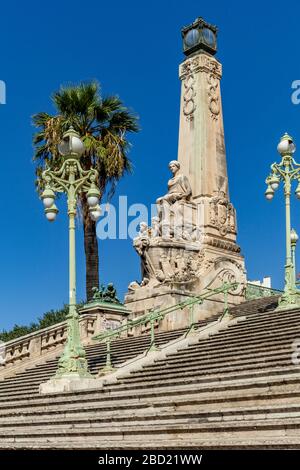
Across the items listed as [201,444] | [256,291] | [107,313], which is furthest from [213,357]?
[256,291]

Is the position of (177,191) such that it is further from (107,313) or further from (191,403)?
(191,403)

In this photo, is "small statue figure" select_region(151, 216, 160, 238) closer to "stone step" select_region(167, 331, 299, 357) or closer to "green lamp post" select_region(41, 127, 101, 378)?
"green lamp post" select_region(41, 127, 101, 378)

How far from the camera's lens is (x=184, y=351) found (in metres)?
16.3

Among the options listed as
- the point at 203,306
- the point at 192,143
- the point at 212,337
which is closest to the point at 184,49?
the point at 192,143

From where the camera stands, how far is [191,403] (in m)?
11.4

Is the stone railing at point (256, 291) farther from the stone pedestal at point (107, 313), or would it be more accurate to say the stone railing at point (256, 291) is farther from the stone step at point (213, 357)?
the stone step at point (213, 357)

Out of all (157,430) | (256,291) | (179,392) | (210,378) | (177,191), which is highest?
(177,191)

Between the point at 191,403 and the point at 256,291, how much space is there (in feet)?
52.7

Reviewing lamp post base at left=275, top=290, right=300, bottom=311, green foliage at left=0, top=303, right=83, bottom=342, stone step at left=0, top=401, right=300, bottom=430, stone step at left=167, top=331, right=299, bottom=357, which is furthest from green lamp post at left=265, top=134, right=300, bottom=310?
green foliage at left=0, top=303, right=83, bottom=342

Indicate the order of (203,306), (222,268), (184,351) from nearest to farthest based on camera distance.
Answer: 1. (184,351)
2. (203,306)
3. (222,268)

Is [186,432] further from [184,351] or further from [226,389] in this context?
[184,351]

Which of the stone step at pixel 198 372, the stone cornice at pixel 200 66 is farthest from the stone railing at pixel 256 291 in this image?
the stone step at pixel 198 372

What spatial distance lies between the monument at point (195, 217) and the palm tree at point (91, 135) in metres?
3.27

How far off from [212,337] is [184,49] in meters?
14.3
